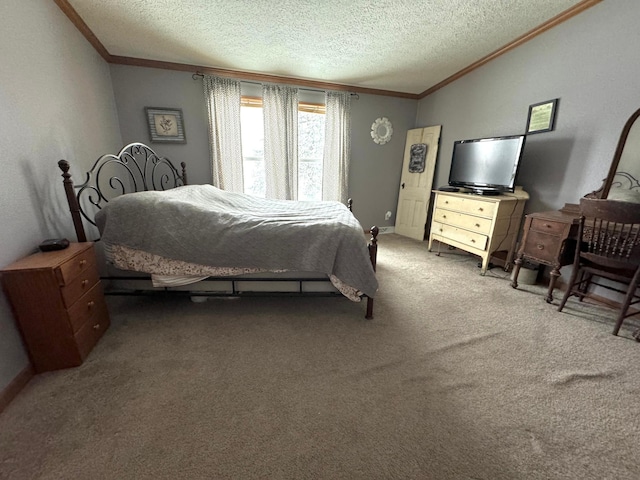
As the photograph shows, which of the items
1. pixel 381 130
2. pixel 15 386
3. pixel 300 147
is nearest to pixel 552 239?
pixel 381 130

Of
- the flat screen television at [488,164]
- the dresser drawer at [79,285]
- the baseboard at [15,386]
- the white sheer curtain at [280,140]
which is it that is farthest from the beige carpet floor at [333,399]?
the white sheer curtain at [280,140]

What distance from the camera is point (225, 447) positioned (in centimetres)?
107

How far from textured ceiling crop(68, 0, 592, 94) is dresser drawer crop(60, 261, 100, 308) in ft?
7.37

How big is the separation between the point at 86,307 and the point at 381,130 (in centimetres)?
437

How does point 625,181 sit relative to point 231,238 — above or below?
above

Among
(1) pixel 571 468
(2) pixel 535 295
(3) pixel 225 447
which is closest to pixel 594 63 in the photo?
(2) pixel 535 295

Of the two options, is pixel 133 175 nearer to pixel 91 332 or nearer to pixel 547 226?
pixel 91 332

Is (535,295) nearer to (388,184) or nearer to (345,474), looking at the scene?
(345,474)

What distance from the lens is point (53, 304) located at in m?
1.36

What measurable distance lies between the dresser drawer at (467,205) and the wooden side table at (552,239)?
385mm

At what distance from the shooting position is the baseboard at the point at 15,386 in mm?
1231

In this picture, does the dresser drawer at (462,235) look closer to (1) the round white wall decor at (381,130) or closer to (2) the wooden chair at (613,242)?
(2) the wooden chair at (613,242)

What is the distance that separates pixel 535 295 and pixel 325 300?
6.72 ft

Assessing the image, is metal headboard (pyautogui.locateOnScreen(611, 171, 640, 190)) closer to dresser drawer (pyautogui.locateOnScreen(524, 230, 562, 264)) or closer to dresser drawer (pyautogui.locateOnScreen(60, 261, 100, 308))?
dresser drawer (pyautogui.locateOnScreen(524, 230, 562, 264))
